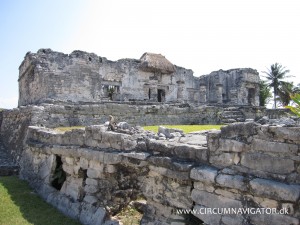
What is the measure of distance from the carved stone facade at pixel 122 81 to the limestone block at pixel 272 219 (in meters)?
12.8

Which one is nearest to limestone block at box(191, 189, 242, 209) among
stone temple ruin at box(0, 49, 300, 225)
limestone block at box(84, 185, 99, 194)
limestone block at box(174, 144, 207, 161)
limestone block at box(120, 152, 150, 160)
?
stone temple ruin at box(0, 49, 300, 225)

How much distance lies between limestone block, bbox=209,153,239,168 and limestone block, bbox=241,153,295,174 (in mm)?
117

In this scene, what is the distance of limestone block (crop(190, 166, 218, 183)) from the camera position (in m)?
3.76

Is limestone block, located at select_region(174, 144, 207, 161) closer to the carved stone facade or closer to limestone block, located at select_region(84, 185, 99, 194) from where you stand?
limestone block, located at select_region(84, 185, 99, 194)

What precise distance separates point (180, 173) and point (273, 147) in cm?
139

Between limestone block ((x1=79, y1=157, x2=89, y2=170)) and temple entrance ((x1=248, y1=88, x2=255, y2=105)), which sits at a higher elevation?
temple entrance ((x1=248, y1=88, x2=255, y2=105))

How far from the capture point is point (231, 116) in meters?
13.2

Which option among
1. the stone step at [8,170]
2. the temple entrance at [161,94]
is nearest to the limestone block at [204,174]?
the stone step at [8,170]

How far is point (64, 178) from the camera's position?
7.59 meters

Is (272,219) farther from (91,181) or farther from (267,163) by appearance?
(91,181)

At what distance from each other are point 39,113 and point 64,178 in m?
3.64

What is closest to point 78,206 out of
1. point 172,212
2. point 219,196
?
point 172,212

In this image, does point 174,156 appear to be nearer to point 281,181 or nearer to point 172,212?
point 172,212

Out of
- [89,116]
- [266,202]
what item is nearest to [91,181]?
[266,202]
